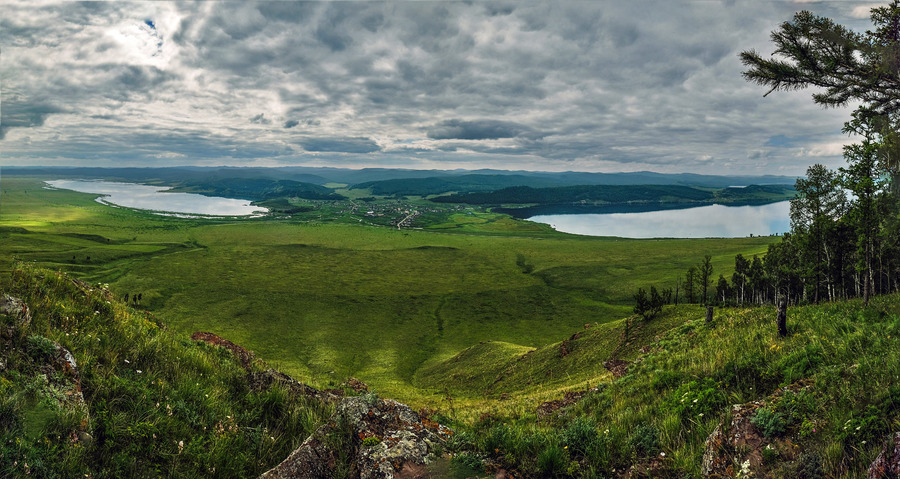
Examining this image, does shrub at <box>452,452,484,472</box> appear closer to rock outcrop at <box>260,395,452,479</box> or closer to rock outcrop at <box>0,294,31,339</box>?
rock outcrop at <box>260,395,452,479</box>

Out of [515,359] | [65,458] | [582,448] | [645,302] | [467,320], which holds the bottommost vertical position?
[467,320]

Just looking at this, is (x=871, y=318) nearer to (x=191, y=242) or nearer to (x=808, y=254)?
(x=808, y=254)

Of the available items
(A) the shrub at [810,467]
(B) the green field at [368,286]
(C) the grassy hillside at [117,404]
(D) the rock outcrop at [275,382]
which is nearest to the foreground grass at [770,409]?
(A) the shrub at [810,467]

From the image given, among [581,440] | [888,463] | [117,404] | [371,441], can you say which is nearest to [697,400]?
[581,440]

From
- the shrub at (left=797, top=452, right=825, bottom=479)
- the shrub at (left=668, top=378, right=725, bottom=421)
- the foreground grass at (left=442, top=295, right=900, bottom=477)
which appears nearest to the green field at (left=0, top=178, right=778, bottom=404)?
the foreground grass at (left=442, top=295, right=900, bottom=477)

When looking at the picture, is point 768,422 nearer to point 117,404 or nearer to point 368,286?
point 117,404

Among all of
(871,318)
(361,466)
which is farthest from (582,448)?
(871,318)

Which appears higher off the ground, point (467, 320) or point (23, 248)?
point (23, 248)
